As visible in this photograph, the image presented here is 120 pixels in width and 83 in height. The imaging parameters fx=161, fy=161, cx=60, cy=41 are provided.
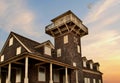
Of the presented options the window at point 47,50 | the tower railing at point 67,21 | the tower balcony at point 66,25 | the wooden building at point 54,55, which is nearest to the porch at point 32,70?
the wooden building at point 54,55

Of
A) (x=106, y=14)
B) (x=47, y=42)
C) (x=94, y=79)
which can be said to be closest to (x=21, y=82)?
(x=47, y=42)

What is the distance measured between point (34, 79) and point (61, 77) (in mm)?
6825

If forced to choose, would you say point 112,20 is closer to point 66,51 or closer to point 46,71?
point 66,51

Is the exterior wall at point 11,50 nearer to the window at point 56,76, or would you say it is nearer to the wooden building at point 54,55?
the wooden building at point 54,55

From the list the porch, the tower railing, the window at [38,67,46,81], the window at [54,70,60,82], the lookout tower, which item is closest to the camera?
the porch

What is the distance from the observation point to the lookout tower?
2933 cm

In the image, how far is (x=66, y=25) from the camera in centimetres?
2984

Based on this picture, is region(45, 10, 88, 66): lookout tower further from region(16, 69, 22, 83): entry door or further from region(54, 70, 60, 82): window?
region(16, 69, 22, 83): entry door

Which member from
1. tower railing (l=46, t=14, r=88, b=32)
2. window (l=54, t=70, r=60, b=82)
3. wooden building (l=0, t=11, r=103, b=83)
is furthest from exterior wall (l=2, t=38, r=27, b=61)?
tower railing (l=46, t=14, r=88, b=32)

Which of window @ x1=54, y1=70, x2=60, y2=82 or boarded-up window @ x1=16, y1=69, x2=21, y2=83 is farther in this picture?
window @ x1=54, y1=70, x2=60, y2=82

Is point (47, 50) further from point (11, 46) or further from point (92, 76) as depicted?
point (92, 76)

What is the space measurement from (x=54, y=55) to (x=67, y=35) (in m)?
4.52

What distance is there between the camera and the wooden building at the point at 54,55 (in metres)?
22.7

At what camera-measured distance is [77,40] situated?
31.6 m
